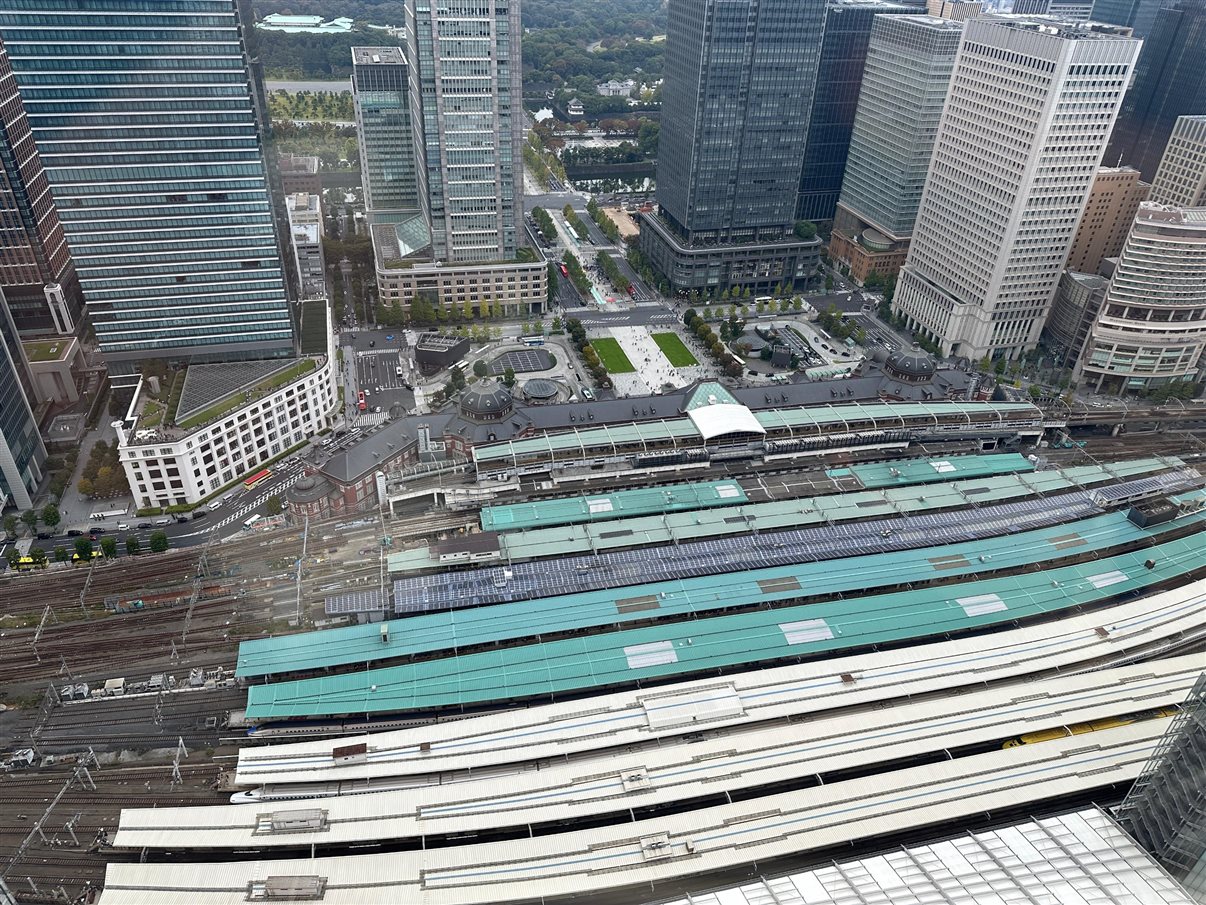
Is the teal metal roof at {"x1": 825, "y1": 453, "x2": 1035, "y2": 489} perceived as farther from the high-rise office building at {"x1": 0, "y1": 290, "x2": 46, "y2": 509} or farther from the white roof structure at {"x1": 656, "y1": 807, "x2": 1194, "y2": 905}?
the high-rise office building at {"x1": 0, "y1": 290, "x2": 46, "y2": 509}

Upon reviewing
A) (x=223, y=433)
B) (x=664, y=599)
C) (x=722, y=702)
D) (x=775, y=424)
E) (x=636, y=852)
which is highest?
(x=775, y=424)

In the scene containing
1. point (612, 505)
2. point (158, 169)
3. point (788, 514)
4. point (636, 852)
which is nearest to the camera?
point (636, 852)

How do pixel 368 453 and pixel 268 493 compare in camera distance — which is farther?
pixel 268 493

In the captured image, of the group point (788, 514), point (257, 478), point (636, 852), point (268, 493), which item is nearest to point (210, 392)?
point (257, 478)

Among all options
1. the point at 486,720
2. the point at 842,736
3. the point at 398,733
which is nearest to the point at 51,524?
the point at 398,733

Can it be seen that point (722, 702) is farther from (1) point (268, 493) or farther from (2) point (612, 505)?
(1) point (268, 493)

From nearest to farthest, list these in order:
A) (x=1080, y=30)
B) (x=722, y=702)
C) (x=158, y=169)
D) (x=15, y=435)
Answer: (x=722, y=702)
(x=15, y=435)
(x=158, y=169)
(x=1080, y=30)

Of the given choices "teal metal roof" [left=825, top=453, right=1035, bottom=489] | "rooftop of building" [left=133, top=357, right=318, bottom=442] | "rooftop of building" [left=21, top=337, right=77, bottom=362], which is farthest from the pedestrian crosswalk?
"teal metal roof" [left=825, top=453, right=1035, bottom=489]
